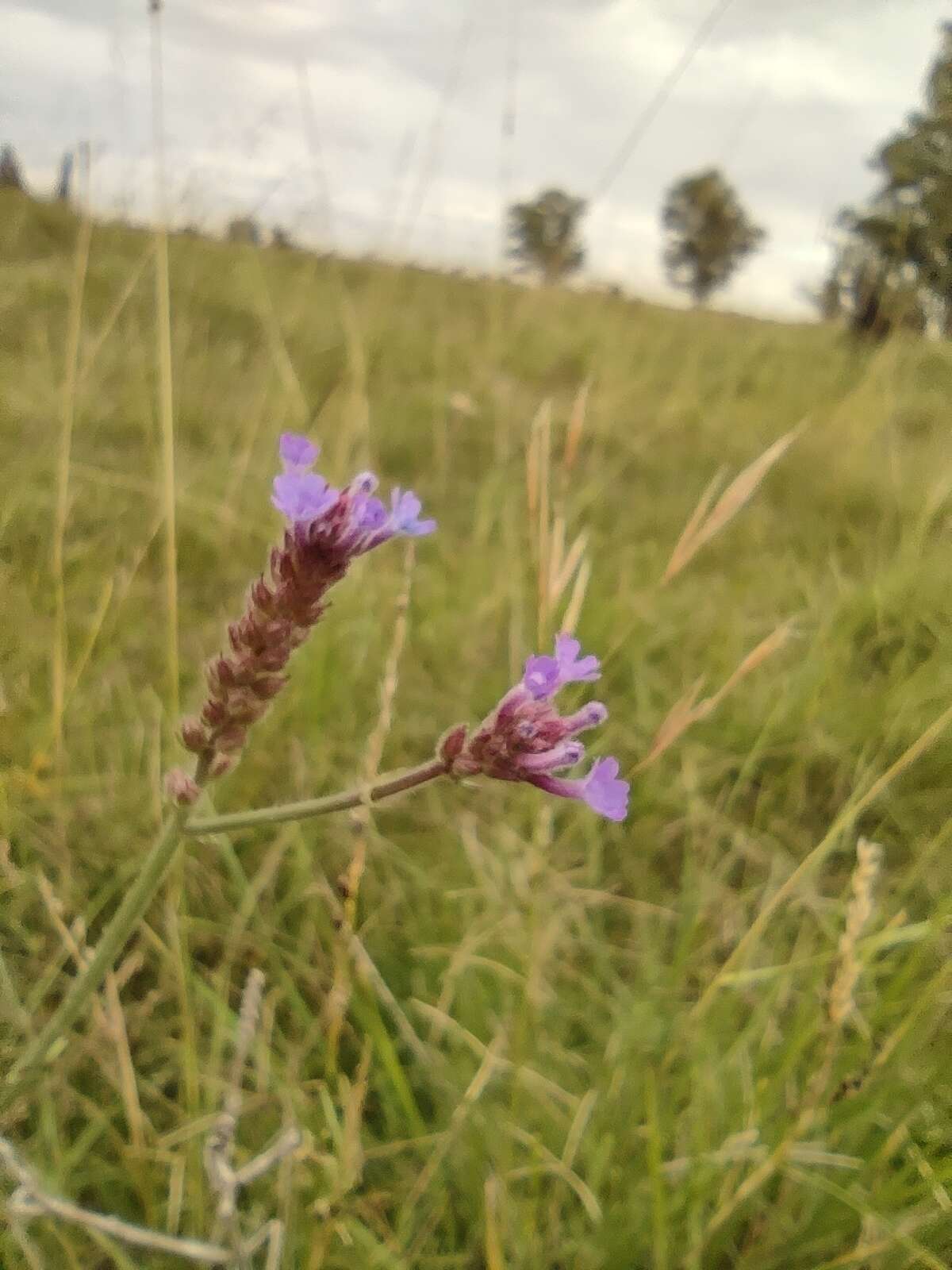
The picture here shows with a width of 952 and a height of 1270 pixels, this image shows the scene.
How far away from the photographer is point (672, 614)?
2.15m

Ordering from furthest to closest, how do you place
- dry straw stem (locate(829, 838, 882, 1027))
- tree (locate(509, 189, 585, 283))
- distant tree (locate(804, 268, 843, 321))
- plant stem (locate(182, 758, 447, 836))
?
distant tree (locate(804, 268, 843, 321)) < tree (locate(509, 189, 585, 283)) < dry straw stem (locate(829, 838, 882, 1027)) < plant stem (locate(182, 758, 447, 836))

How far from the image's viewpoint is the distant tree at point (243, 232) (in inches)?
119

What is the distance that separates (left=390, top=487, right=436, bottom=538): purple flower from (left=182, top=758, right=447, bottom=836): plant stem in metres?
0.16

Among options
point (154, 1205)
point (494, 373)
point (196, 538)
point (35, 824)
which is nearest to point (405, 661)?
point (196, 538)

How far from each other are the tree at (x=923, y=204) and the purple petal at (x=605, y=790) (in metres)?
2.17

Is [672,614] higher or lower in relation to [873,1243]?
higher

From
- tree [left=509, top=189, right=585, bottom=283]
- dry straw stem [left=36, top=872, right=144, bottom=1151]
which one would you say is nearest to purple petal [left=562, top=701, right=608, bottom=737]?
dry straw stem [left=36, top=872, right=144, bottom=1151]

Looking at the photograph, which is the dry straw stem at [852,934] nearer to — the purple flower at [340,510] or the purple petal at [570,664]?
the purple petal at [570,664]

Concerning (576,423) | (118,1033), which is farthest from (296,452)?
(118,1033)

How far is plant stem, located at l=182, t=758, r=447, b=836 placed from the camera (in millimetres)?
603

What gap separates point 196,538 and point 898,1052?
5.70 ft

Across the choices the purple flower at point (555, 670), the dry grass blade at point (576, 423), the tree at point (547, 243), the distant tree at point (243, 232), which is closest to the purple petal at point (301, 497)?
the purple flower at point (555, 670)

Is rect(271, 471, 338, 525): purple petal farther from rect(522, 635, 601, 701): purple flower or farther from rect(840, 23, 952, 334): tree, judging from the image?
rect(840, 23, 952, 334): tree

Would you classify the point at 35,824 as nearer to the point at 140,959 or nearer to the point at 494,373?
the point at 140,959
